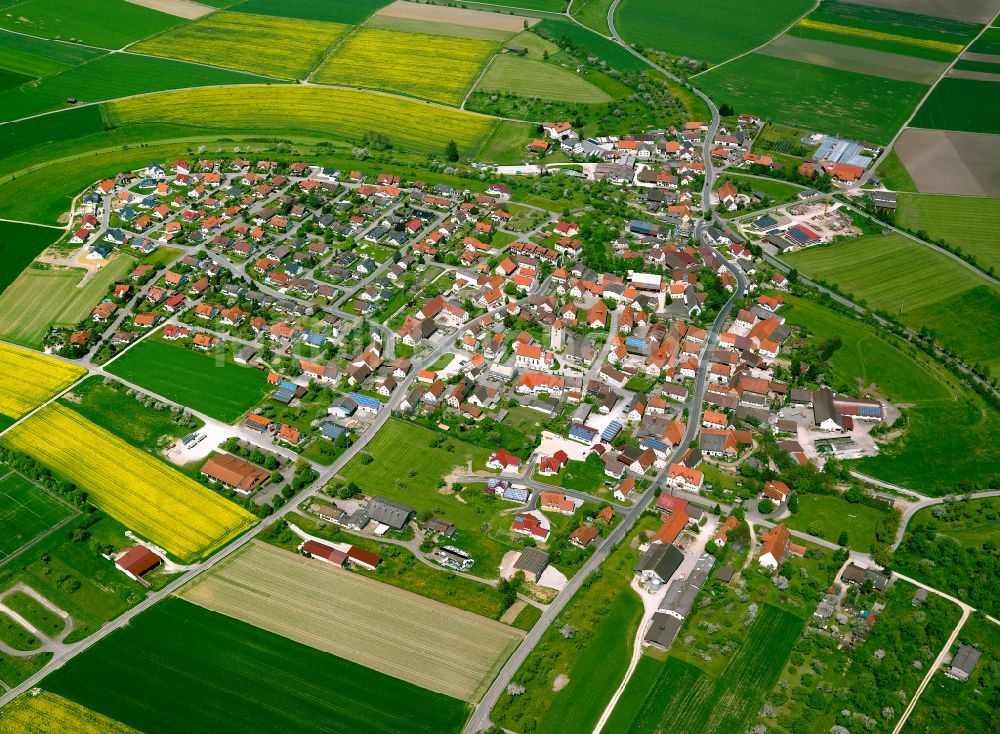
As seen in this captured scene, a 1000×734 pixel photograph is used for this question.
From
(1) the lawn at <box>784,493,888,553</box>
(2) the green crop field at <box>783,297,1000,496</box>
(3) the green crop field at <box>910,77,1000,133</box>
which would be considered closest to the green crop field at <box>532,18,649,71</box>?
(3) the green crop field at <box>910,77,1000,133</box>

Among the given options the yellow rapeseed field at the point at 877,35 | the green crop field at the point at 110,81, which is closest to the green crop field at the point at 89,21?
the green crop field at the point at 110,81

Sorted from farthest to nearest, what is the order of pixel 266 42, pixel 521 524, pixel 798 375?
1. pixel 266 42
2. pixel 798 375
3. pixel 521 524

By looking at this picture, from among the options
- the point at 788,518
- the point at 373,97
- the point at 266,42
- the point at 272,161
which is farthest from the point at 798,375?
the point at 266,42

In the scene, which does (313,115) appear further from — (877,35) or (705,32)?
(877,35)

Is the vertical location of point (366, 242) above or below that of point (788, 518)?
above

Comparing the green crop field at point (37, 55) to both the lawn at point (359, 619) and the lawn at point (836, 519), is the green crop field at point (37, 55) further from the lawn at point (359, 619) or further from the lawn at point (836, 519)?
the lawn at point (836, 519)

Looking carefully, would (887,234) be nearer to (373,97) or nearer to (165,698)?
(373,97)

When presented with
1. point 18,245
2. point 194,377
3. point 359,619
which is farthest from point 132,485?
point 18,245
